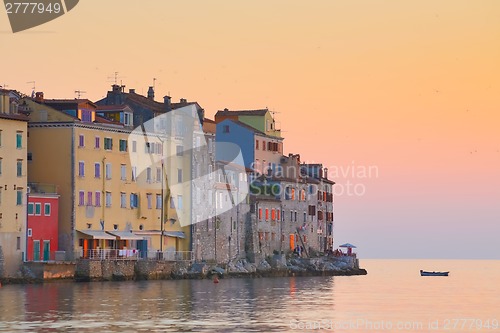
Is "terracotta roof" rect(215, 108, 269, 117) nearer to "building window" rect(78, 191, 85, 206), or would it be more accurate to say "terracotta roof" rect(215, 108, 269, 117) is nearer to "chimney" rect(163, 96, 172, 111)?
"chimney" rect(163, 96, 172, 111)

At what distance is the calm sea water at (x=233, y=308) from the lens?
60.5m

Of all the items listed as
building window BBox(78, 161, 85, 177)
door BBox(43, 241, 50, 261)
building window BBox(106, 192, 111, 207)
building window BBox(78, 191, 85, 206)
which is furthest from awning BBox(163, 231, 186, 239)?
door BBox(43, 241, 50, 261)

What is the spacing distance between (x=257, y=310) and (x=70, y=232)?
2960 centimetres

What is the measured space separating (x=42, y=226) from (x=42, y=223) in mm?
196

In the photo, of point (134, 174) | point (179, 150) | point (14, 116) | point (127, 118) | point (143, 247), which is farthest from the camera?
point (179, 150)

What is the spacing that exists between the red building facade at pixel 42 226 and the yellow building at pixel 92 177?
3.72ft

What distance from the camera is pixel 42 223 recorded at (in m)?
94.2

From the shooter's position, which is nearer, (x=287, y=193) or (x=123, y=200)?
(x=123, y=200)

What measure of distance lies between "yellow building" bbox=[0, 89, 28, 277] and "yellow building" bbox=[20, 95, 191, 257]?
4545 millimetres

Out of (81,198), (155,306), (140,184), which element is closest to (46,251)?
(81,198)

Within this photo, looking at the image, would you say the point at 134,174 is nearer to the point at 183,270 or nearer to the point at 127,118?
the point at 127,118

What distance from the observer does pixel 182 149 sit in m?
109

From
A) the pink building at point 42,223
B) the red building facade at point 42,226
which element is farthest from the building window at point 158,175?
the red building facade at point 42,226

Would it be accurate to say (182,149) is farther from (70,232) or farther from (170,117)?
(70,232)
